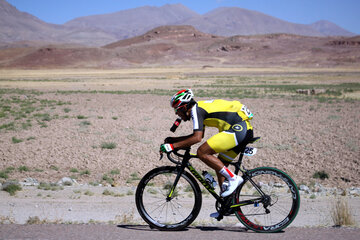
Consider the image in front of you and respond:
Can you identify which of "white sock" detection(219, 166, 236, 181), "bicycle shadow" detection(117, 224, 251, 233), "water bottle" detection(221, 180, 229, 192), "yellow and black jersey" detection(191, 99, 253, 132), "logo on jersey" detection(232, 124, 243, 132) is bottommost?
"bicycle shadow" detection(117, 224, 251, 233)

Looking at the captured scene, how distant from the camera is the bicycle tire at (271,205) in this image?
5.04m

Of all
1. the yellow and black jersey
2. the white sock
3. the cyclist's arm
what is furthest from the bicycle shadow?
the yellow and black jersey

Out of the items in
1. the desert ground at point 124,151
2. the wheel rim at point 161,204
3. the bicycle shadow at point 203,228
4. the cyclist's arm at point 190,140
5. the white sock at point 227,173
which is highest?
the cyclist's arm at point 190,140

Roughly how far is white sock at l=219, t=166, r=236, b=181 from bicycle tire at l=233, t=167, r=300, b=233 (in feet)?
0.67

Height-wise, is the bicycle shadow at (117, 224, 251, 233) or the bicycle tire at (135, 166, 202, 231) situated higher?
the bicycle tire at (135, 166, 202, 231)

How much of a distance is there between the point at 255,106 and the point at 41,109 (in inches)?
488

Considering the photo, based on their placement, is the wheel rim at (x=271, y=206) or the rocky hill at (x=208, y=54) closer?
the wheel rim at (x=271, y=206)

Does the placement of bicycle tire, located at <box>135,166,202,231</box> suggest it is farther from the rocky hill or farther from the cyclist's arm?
the rocky hill

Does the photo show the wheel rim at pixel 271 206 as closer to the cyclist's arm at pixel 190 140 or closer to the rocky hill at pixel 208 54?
the cyclist's arm at pixel 190 140

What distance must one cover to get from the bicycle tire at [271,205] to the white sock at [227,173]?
0.67ft

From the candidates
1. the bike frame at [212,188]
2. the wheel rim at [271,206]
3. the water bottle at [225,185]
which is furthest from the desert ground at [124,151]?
the water bottle at [225,185]

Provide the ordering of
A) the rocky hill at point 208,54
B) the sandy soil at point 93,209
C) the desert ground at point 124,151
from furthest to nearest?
the rocky hill at point 208,54
the desert ground at point 124,151
the sandy soil at point 93,209

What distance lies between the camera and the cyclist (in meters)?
4.98

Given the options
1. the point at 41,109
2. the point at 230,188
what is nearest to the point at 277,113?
the point at 41,109
